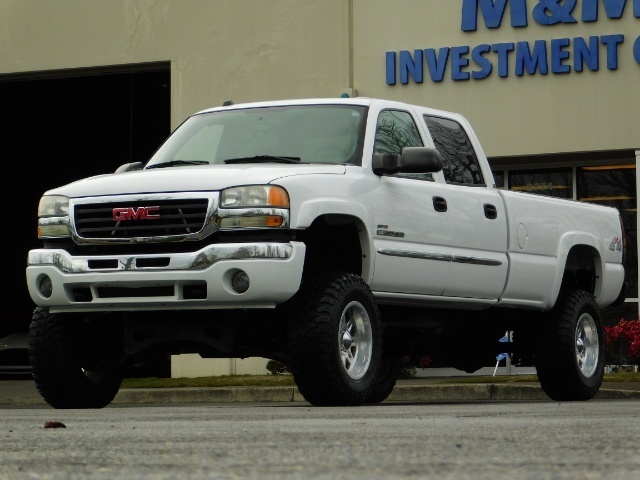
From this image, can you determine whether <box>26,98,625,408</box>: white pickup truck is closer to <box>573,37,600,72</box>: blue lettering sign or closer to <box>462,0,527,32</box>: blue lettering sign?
<box>573,37,600,72</box>: blue lettering sign

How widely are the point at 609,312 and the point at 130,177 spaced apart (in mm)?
12677

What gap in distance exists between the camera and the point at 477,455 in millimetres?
4773

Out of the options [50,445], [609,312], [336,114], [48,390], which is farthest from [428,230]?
[609,312]

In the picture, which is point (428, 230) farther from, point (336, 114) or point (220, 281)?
point (220, 281)

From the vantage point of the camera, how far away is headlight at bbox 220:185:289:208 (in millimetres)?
9141

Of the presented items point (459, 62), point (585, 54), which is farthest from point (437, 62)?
point (585, 54)

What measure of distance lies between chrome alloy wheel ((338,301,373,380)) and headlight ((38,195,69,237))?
6.34 ft

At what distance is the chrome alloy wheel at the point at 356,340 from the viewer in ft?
31.0

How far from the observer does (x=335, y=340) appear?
9188 millimetres

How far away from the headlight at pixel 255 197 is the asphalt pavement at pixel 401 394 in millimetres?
6366

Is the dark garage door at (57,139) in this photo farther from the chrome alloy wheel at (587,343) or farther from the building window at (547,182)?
the chrome alloy wheel at (587,343)

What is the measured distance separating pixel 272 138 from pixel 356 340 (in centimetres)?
179

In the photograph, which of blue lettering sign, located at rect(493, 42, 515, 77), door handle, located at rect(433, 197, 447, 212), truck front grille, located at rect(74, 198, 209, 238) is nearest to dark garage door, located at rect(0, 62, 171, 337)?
blue lettering sign, located at rect(493, 42, 515, 77)

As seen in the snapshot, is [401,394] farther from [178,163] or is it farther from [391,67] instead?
[391,67]
